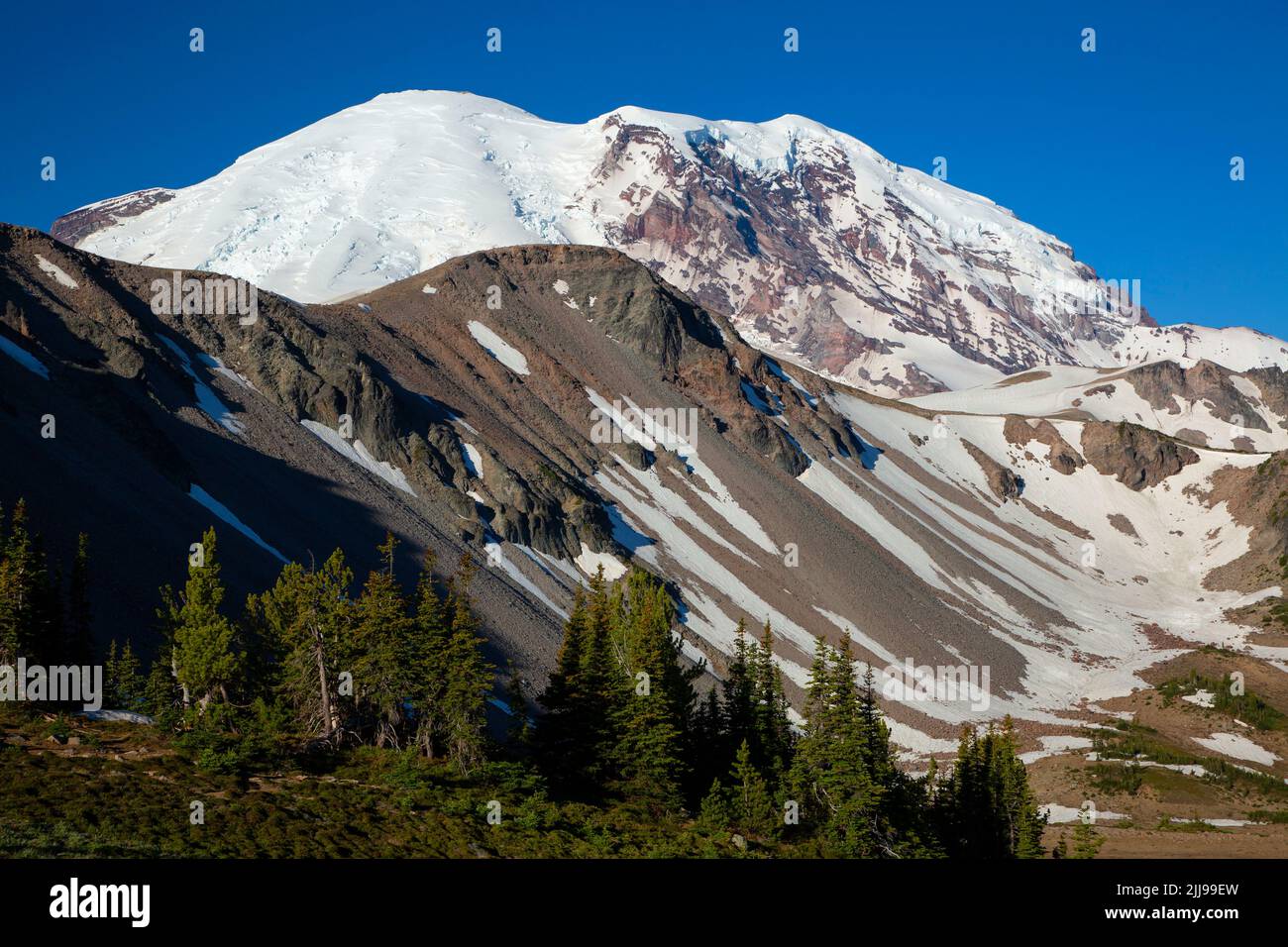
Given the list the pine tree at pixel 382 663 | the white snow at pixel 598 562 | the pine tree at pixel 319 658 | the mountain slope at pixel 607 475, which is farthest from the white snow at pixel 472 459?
the pine tree at pixel 382 663

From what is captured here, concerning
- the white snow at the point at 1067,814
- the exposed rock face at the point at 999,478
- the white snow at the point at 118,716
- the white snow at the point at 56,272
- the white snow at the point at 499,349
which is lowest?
the white snow at the point at 1067,814

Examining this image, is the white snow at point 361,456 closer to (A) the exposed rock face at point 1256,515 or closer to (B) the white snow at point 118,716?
(B) the white snow at point 118,716

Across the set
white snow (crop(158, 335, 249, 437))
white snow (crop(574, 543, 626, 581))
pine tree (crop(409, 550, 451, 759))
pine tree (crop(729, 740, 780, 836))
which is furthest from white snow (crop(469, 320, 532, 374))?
pine tree (crop(729, 740, 780, 836))

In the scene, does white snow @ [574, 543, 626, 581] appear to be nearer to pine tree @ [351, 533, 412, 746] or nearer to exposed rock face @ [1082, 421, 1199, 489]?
pine tree @ [351, 533, 412, 746]

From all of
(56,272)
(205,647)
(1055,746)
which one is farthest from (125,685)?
(1055,746)

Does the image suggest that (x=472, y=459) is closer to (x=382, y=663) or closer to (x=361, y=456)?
(x=361, y=456)
